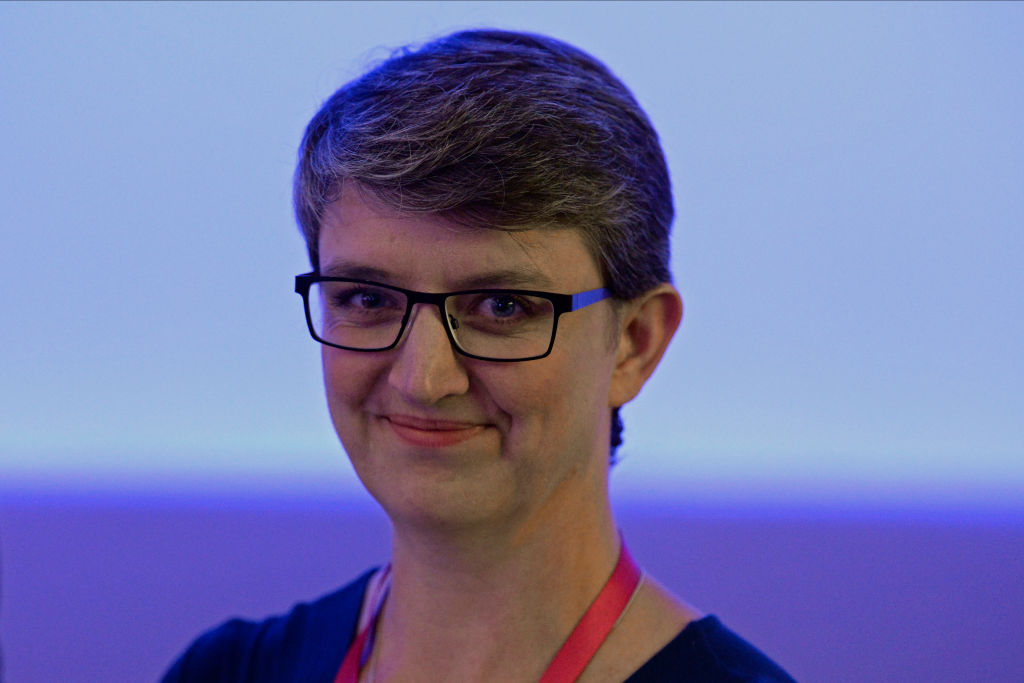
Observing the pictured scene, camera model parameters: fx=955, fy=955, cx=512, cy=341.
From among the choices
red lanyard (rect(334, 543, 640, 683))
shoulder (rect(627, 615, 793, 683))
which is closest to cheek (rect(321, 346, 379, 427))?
red lanyard (rect(334, 543, 640, 683))

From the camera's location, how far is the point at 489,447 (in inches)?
52.7

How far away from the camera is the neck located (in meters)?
1.44

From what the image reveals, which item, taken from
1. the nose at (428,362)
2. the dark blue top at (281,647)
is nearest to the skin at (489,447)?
the nose at (428,362)

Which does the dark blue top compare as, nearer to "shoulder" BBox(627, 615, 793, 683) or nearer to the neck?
the neck

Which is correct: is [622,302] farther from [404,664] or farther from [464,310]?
[404,664]

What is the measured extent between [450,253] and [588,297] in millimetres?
211

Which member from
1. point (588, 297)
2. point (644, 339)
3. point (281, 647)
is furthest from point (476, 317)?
point (281, 647)

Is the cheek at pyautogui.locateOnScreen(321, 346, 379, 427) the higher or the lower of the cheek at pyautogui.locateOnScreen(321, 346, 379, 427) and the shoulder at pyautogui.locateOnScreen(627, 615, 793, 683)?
the higher

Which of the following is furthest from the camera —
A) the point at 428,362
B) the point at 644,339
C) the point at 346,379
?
the point at 644,339

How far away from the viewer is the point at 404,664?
5.06ft

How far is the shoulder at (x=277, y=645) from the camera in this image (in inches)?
66.4

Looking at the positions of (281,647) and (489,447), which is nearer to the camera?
(489,447)

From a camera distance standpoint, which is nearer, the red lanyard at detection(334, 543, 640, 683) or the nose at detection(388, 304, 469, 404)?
the nose at detection(388, 304, 469, 404)

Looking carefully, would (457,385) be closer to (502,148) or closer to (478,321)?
(478,321)
